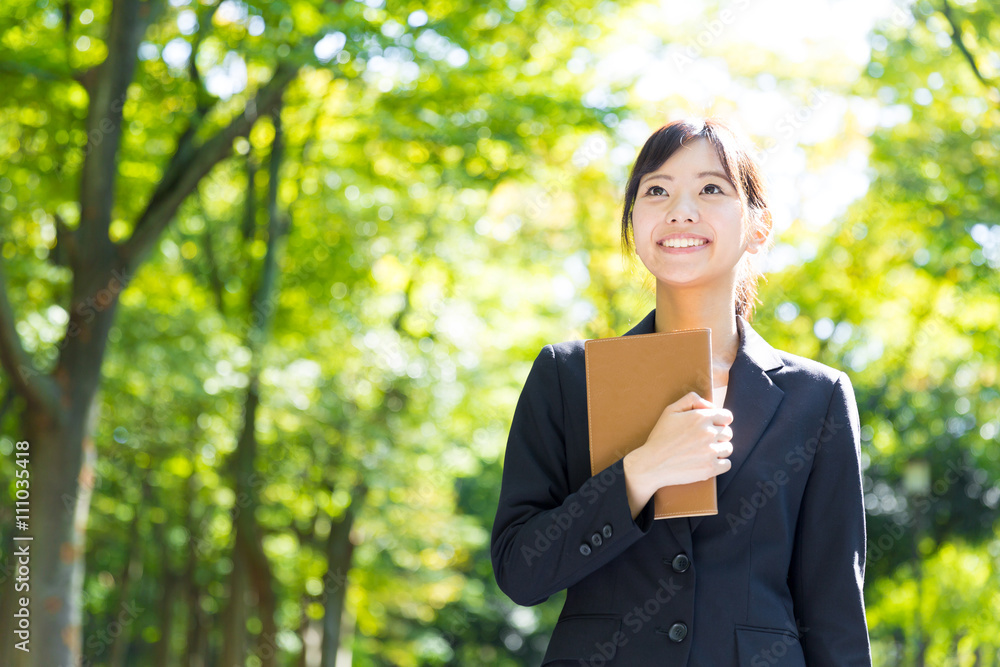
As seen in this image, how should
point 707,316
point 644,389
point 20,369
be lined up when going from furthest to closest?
1. point 20,369
2. point 707,316
3. point 644,389

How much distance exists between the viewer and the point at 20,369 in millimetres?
7500

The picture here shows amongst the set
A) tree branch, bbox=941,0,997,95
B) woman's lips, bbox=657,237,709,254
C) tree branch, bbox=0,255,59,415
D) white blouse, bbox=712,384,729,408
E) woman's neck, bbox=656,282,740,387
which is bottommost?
white blouse, bbox=712,384,729,408

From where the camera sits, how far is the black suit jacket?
1.89m

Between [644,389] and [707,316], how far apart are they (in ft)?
1.25

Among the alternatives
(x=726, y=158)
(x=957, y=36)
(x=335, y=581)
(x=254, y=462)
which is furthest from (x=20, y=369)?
(x=335, y=581)

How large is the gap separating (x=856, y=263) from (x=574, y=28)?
637cm

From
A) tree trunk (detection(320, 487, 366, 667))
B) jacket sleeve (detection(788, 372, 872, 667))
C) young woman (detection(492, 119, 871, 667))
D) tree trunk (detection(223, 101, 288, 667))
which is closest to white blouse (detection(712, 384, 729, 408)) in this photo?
young woman (detection(492, 119, 871, 667))

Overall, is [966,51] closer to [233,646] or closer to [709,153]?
[709,153]

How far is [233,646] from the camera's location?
15336 millimetres

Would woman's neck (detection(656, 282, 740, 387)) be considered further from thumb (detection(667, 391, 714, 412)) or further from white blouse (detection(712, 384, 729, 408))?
thumb (detection(667, 391, 714, 412))

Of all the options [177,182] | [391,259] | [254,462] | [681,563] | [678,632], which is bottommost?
[678,632]

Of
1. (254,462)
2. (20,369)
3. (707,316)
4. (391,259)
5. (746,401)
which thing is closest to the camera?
(746,401)

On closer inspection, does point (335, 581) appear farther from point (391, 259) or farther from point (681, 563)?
point (681, 563)

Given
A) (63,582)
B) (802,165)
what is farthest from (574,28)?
(63,582)
